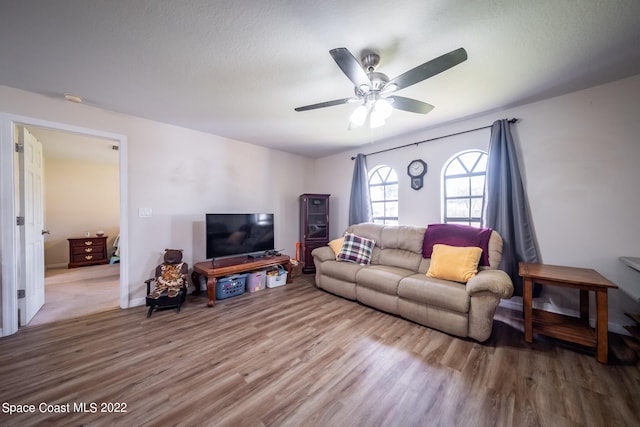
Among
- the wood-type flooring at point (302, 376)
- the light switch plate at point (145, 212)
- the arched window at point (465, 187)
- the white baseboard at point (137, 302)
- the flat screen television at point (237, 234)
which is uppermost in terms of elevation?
the arched window at point (465, 187)

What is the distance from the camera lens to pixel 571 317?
87.0 inches

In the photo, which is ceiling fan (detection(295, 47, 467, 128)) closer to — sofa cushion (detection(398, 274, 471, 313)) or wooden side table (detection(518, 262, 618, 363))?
sofa cushion (detection(398, 274, 471, 313))

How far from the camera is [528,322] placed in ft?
6.56

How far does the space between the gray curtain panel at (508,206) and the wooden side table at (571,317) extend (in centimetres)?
26

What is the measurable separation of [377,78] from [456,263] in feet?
6.66

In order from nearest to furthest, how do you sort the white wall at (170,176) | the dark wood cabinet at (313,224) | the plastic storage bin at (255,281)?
the white wall at (170,176) → the plastic storage bin at (255,281) → the dark wood cabinet at (313,224)

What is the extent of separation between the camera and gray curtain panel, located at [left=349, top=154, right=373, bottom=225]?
4.08m

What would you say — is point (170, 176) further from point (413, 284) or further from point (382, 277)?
point (413, 284)

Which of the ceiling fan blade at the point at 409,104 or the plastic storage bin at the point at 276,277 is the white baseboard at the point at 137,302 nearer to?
the plastic storage bin at the point at 276,277

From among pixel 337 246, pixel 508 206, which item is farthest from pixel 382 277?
pixel 508 206

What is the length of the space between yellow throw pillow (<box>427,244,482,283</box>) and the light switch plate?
3635 millimetres

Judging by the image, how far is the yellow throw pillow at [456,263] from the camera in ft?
7.65

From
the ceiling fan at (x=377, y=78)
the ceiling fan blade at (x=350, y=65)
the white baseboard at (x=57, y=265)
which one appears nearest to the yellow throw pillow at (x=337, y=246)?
the ceiling fan at (x=377, y=78)

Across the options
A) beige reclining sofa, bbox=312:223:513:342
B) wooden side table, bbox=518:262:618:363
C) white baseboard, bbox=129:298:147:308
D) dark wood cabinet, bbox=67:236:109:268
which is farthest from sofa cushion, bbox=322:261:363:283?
dark wood cabinet, bbox=67:236:109:268
